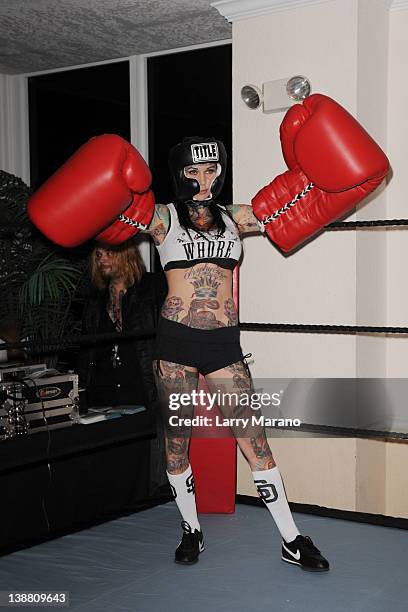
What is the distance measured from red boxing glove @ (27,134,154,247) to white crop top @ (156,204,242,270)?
0.54ft

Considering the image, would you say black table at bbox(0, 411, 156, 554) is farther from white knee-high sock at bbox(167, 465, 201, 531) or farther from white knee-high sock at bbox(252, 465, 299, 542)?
white knee-high sock at bbox(252, 465, 299, 542)

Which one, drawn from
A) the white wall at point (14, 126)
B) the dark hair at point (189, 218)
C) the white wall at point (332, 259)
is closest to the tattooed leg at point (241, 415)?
the dark hair at point (189, 218)

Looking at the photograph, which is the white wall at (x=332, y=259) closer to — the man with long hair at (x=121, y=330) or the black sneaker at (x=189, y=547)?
the man with long hair at (x=121, y=330)

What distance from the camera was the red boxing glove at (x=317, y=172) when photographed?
233 cm

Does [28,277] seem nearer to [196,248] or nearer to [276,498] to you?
[196,248]

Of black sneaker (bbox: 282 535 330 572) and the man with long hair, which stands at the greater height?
the man with long hair

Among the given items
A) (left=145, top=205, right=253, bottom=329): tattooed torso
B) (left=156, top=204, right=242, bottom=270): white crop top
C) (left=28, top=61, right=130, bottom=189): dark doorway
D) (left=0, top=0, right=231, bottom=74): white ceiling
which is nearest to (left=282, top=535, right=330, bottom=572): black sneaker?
(left=145, top=205, right=253, bottom=329): tattooed torso

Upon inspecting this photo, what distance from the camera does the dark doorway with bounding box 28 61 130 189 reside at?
4.43 m

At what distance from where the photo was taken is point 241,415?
2.43m

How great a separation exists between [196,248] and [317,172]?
412mm

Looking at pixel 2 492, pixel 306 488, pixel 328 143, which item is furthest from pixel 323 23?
pixel 2 492

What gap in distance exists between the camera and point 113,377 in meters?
3.51

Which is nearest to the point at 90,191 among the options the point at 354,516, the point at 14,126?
the point at 354,516

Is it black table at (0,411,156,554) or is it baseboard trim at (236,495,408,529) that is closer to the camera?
baseboard trim at (236,495,408,529)
